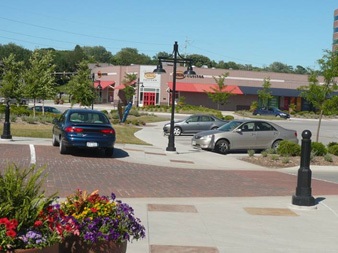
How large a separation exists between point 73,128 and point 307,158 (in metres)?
8.22

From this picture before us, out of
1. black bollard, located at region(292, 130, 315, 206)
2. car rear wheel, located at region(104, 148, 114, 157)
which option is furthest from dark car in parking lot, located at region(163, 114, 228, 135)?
black bollard, located at region(292, 130, 315, 206)

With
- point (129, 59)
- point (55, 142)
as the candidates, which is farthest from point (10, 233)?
point (129, 59)

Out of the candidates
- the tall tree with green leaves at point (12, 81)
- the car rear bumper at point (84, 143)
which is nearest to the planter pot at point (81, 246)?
the car rear bumper at point (84, 143)

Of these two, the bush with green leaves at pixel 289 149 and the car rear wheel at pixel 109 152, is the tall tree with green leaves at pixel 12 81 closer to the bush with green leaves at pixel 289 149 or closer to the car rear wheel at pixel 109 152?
the car rear wheel at pixel 109 152

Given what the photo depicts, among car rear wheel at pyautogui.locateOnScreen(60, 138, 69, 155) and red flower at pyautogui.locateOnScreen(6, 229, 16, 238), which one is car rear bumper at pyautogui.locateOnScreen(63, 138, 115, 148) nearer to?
car rear wheel at pyautogui.locateOnScreen(60, 138, 69, 155)

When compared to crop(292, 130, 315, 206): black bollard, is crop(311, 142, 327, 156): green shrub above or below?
below

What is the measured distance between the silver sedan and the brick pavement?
530 centimetres

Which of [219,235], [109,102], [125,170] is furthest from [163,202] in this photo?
[109,102]

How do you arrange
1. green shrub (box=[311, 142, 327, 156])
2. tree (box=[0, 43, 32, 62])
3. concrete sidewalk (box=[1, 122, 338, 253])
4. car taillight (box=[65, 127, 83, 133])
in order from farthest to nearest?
1. tree (box=[0, 43, 32, 62])
2. green shrub (box=[311, 142, 327, 156])
3. car taillight (box=[65, 127, 83, 133])
4. concrete sidewalk (box=[1, 122, 338, 253])

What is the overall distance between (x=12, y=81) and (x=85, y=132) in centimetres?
2631

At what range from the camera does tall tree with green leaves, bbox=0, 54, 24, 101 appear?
39.6m

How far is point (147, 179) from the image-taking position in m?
12.4

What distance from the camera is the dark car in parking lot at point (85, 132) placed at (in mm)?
15695

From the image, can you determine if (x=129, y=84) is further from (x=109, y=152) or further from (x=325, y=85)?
(x=109, y=152)
